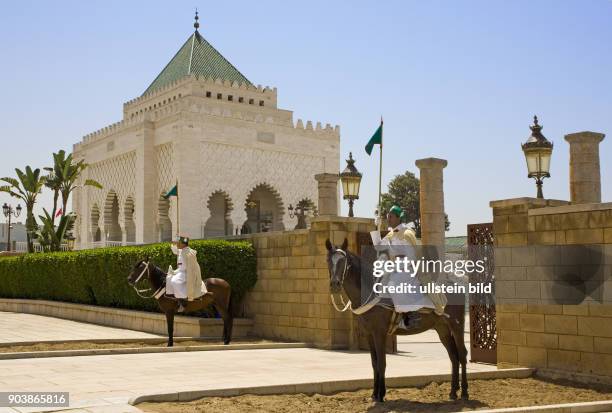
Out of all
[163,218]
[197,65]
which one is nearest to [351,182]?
[163,218]

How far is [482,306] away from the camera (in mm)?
10750

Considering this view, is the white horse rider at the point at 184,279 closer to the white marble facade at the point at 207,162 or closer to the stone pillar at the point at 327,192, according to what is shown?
the stone pillar at the point at 327,192

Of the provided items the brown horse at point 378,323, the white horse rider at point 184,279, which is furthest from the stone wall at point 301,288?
the brown horse at point 378,323

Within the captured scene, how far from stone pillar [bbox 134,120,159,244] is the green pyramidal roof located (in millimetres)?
6645

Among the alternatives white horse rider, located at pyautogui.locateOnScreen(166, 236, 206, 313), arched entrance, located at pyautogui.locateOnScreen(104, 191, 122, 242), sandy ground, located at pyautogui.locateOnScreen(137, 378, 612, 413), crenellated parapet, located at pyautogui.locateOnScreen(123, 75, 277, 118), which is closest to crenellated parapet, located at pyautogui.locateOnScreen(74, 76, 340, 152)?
crenellated parapet, located at pyautogui.locateOnScreen(123, 75, 277, 118)

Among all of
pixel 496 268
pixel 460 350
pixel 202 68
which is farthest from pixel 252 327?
pixel 202 68

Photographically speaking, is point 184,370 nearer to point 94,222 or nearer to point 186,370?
point 186,370

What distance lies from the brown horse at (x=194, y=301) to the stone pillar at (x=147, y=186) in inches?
1104

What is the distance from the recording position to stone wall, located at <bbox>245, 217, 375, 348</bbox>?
41.1 ft

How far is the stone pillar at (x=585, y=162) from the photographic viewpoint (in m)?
10.5

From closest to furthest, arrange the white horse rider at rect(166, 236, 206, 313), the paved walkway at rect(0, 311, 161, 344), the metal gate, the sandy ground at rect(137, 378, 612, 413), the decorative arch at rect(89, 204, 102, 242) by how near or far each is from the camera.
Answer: the sandy ground at rect(137, 378, 612, 413), the metal gate, the white horse rider at rect(166, 236, 206, 313), the paved walkway at rect(0, 311, 161, 344), the decorative arch at rect(89, 204, 102, 242)

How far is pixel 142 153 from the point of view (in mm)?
40656

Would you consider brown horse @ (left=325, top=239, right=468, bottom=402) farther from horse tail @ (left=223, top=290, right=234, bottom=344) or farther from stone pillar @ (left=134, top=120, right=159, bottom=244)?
stone pillar @ (left=134, top=120, right=159, bottom=244)

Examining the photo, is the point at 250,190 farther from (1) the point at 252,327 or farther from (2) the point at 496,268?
(2) the point at 496,268
